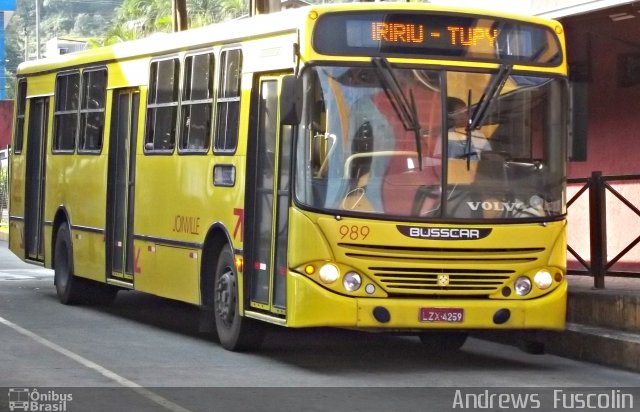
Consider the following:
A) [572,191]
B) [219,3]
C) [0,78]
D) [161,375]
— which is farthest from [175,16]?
[0,78]

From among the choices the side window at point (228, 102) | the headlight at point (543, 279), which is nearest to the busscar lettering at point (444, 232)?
the headlight at point (543, 279)

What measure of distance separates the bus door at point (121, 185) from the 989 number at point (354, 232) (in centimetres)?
486

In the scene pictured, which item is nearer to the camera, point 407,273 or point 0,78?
point 407,273

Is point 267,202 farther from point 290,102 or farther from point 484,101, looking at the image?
point 484,101

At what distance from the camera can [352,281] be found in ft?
40.4

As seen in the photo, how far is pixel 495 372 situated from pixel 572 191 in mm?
5679

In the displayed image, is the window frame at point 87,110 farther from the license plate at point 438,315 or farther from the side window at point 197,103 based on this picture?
the license plate at point 438,315

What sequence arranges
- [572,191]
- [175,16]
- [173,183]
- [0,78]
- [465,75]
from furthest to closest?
1. [0,78]
2. [175,16]
3. [572,191]
4. [173,183]
5. [465,75]

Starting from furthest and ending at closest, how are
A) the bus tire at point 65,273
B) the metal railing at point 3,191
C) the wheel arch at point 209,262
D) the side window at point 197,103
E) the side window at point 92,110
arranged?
the metal railing at point 3,191 → the bus tire at point 65,273 → the side window at point 92,110 → the side window at point 197,103 → the wheel arch at point 209,262

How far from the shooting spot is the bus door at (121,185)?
16828 mm

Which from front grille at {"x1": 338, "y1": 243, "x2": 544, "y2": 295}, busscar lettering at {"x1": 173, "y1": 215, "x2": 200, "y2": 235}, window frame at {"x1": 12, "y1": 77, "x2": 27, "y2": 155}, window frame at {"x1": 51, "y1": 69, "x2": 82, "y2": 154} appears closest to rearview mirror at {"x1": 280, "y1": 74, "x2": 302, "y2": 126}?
front grille at {"x1": 338, "y1": 243, "x2": 544, "y2": 295}

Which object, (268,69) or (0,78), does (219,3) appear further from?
(268,69)

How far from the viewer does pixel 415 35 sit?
12.7 metres

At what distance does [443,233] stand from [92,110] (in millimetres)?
7008
